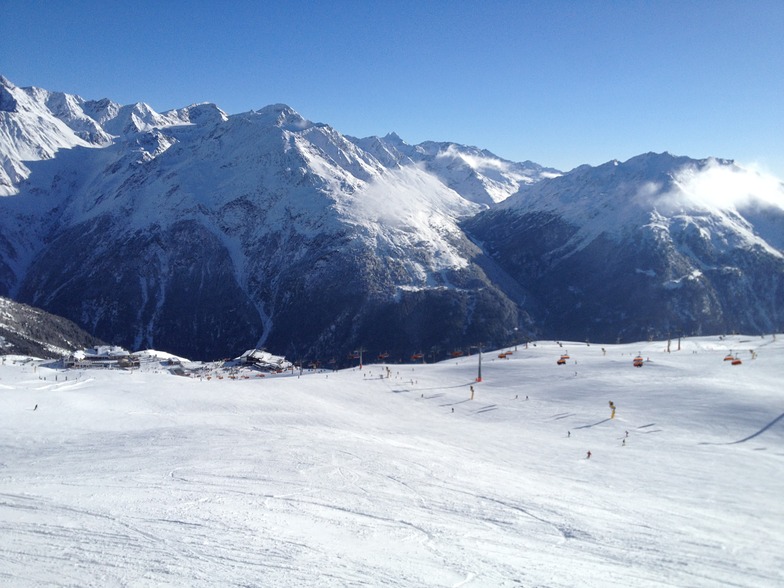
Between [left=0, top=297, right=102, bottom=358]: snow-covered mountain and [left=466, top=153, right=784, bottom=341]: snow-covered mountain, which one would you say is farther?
[left=466, top=153, right=784, bottom=341]: snow-covered mountain

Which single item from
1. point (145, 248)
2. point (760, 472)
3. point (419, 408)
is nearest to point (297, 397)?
point (419, 408)

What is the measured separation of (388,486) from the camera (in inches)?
1031

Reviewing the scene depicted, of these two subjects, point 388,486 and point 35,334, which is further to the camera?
point 35,334

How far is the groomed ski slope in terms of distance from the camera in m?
17.0

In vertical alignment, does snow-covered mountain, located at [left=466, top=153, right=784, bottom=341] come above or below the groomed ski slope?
above

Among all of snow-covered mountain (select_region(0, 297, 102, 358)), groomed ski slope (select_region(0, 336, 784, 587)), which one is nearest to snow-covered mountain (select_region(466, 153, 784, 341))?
groomed ski slope (select_region(0, 336, 784, 587))

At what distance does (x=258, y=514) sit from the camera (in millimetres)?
20891

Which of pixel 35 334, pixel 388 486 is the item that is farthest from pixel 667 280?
pixel 35 334

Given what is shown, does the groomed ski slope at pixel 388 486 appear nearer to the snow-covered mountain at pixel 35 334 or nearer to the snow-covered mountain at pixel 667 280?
the snow-covered mountain at pixel 35 334

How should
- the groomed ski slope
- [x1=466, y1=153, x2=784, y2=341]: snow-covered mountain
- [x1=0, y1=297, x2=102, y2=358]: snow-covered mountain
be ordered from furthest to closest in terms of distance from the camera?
[x1=466, y1=153, x2=784, y2=341]: snow-covered mountain, [x1=0, y1=297, x2=102, y2=358]: snow-covered mountain, the groomed ski slope

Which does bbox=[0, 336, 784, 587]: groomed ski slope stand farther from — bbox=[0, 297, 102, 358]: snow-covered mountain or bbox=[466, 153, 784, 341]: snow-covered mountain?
bbox=[466, 153, 784, 341]: snow-covered mountain

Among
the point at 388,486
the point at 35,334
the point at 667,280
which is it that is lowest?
the point at 388,486

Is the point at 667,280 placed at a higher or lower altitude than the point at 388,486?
higher

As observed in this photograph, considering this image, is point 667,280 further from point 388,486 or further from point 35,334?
point 35,334
